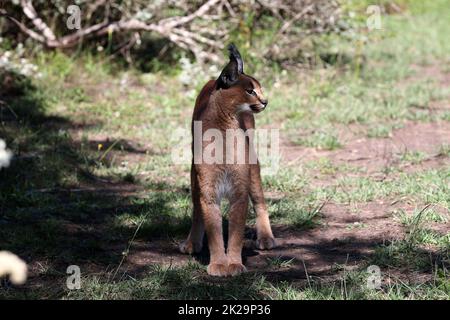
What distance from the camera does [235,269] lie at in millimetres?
4559

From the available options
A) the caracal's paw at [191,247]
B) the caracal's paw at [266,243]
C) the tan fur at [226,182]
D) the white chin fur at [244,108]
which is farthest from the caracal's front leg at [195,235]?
the white chin fur at [244,108]

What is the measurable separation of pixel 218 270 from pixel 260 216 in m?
0.81

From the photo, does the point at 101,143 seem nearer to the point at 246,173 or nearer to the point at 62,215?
the point at 62,215

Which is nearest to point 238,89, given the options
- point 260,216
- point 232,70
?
point 232,70

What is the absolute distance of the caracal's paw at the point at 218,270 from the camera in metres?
4.53

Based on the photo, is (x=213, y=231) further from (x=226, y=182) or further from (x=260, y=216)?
(x=260, y=216)

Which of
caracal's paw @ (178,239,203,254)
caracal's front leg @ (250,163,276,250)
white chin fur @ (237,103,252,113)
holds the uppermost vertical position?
white chin fur @ (237,103,252,113)

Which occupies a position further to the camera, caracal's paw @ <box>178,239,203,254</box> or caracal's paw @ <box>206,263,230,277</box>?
caracal's paw @ <box>178,239,203,254</box>

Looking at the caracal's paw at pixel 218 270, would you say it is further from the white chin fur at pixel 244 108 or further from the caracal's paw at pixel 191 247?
the white chin fur at pixel 244 108

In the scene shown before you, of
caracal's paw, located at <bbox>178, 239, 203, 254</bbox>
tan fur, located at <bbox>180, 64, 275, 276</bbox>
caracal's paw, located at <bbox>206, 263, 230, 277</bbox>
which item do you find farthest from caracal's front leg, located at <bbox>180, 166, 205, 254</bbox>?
caracal's paw, located at <bbox>206, 263, 230, 277</bbox>

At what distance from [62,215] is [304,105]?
3958mm

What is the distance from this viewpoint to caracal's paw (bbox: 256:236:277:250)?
16.8 feet

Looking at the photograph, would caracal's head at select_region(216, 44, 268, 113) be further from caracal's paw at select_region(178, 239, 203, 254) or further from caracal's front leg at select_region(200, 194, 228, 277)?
caracal's paw at select_region(178, 239, 203, 254)

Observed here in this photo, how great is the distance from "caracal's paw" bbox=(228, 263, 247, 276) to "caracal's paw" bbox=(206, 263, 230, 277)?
0.02m
